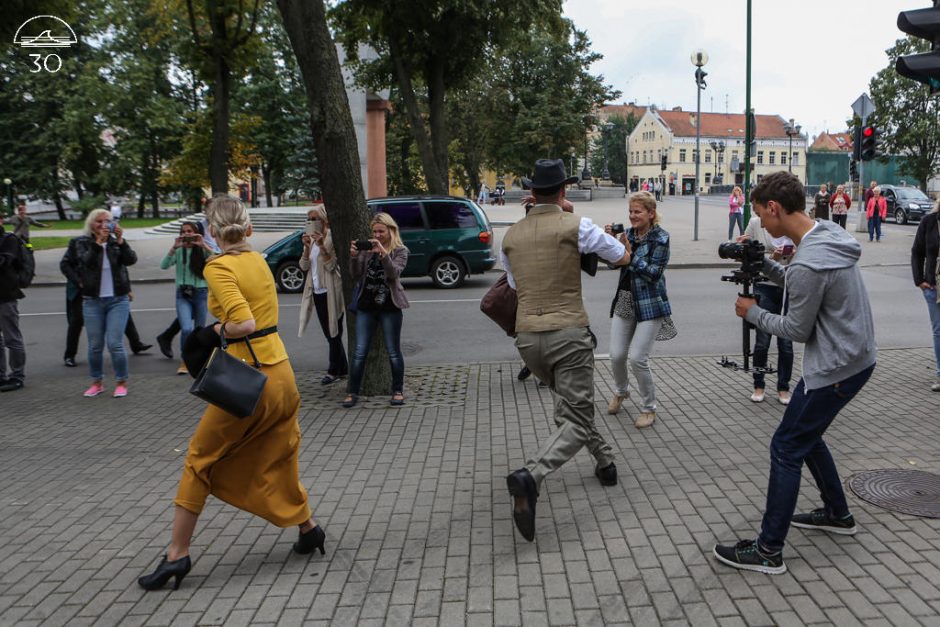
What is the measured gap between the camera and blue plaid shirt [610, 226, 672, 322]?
5.96 m

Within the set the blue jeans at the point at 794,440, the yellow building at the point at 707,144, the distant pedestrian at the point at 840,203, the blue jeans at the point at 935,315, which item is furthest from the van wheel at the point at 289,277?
the yellow building at the point at 707,144

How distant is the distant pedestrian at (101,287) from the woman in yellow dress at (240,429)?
4303mm

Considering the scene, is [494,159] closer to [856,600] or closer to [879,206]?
[879,206]

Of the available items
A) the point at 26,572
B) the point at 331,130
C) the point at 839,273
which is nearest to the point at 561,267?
the point at 839,273

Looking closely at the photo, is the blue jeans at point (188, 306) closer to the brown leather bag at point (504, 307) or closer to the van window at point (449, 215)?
the brown leather bag at point (504, 307)

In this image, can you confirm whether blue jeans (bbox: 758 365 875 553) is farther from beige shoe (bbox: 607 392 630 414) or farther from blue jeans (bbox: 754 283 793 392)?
blue jeans (bbox: 754 283 793 392)

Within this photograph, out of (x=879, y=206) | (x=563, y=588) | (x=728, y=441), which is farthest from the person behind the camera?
(x=879, y=206)

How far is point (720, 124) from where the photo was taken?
378 feet

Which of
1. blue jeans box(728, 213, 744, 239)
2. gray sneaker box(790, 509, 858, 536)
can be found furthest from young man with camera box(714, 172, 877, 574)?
blue jeans box(728, 213, 744, 239)

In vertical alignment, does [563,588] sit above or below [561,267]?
below

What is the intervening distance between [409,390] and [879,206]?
21.4 m

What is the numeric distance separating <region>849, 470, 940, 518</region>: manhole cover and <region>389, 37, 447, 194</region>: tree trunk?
16.0 meters

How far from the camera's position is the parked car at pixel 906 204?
32.5 meters

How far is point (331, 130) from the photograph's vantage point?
720 cm
